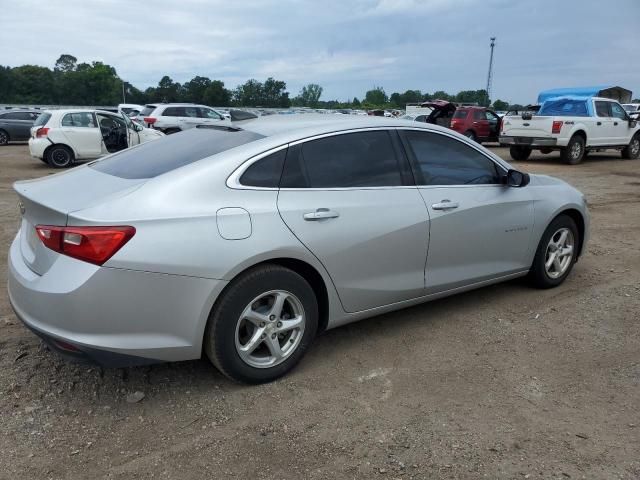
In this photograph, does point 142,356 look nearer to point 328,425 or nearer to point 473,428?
point 328,425

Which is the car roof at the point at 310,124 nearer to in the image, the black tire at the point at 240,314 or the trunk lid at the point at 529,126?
the black tire at the point at 240,314

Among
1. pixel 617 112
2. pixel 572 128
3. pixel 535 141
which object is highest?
pixel 617 112

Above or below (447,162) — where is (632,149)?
below

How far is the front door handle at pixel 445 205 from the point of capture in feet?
12.3

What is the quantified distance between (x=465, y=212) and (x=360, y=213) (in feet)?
3.17

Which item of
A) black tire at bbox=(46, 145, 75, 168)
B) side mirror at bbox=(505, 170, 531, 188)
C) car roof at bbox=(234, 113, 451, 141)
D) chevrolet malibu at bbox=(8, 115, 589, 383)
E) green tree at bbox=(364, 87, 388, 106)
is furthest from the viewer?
green tree at bbox=(364, 87, 388, 106)

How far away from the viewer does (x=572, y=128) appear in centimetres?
1461

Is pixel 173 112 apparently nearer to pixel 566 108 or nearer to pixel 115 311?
pixel 566 108

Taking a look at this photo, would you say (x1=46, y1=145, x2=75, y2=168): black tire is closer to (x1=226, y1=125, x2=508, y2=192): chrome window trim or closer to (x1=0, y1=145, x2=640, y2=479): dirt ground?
(x1=0, y1=145, x2=640, y2=479): dirt ground

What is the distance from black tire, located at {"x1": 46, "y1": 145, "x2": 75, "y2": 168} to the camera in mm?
13516

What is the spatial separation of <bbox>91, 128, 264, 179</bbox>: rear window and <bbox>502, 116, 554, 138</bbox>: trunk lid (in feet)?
42.7

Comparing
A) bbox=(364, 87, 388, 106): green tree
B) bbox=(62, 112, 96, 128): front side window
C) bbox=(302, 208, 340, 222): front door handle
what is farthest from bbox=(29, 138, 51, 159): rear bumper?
bbox=(364, 87, 388, 106): green tree

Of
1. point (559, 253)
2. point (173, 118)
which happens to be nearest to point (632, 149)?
point (559, 253)

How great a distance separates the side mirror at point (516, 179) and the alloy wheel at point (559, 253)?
0.70m
